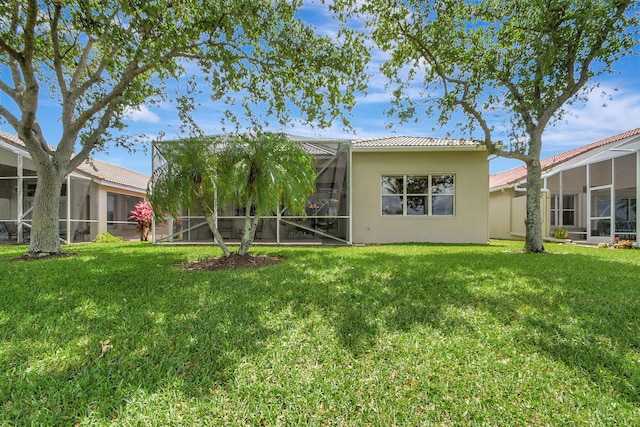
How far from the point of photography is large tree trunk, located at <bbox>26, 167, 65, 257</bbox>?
316 inches

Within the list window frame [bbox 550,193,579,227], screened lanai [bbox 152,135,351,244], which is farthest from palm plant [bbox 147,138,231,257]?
window frame [bbox 550,193,579,227]

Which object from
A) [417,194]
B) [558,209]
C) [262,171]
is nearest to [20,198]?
[262,171]

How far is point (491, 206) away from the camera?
708 inches

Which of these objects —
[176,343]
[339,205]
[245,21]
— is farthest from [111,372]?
[339,205]

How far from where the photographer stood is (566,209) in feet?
52.4

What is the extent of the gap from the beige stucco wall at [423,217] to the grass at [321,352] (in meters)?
6.94

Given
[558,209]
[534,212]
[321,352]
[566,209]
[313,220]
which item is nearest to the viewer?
[321,352]

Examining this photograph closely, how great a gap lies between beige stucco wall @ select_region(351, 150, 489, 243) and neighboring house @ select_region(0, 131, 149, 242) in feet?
34.6

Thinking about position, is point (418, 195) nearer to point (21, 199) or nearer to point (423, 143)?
point (423, 143)

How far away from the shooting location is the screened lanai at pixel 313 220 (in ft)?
37.0

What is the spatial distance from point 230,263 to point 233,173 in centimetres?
208

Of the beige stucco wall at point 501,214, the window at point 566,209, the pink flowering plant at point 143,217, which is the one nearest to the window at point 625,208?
the window at point 566,209

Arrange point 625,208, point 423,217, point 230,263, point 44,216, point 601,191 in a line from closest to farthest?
point 230,263, point 44,216, point 423,217, point 601,191, point 625,208

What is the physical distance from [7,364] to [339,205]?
32.0 feet
